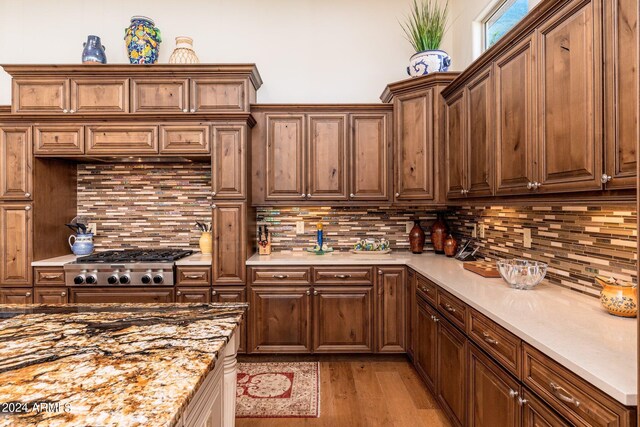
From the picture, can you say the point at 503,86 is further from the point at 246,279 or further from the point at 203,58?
the point at 203,58

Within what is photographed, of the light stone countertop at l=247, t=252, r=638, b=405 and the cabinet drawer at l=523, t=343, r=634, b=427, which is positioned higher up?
the light stone countertop at l=247, t=252, r=638, b=405

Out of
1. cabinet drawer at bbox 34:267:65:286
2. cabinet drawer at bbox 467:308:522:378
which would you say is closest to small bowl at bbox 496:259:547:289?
cabinet drawer at bbox 467:308:522:378

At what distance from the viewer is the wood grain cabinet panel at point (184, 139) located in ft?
10.0

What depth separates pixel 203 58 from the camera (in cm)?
361

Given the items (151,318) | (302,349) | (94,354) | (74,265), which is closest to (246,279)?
(302,349)

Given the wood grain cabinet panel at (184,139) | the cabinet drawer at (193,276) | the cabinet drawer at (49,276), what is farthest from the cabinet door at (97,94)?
the cabinet drawer at (193,276)

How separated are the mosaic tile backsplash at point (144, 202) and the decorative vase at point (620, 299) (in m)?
3.21

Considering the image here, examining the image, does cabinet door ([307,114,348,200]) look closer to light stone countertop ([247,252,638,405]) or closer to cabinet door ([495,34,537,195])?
light stone countertop ([247,252,638,405])

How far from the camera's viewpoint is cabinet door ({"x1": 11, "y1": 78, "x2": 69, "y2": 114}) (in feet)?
9.98

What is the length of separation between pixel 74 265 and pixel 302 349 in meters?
2.09

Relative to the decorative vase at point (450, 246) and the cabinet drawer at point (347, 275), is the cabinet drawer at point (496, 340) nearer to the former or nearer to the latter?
the cabinet drawer at point (347, 275)

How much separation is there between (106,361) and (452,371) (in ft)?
6.04

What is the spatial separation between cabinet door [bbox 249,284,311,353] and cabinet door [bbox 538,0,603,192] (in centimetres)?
209

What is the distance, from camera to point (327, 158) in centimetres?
334
